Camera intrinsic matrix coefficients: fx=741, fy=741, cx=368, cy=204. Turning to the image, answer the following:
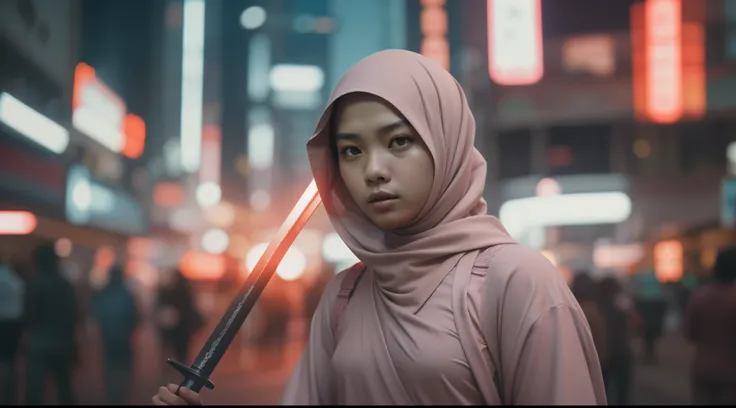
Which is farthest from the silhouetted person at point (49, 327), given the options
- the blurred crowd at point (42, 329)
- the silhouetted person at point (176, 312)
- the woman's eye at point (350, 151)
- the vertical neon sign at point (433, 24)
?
the woman's eye at point (350, 151)

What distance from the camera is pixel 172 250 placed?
253 inches

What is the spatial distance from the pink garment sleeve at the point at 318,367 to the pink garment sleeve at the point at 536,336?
1.22 ft

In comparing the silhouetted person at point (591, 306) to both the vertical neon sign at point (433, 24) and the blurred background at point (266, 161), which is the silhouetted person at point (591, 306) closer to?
the blurred background at point (266, 161)

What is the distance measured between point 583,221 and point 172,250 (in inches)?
164

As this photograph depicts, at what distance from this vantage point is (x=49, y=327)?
4.48 m

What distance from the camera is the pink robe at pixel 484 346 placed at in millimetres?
1093

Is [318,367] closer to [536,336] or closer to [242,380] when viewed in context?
[536,336]

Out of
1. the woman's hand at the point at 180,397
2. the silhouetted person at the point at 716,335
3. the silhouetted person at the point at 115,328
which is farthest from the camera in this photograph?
the silhouetted person at the point at 115,328

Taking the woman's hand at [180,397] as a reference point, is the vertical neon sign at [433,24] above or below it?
above

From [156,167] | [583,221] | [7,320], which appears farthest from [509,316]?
[583,221]

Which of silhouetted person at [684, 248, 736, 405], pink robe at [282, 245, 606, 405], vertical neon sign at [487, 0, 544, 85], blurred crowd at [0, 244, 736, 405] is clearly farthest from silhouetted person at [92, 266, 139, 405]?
pink robe at [282, 245, 606, 405]

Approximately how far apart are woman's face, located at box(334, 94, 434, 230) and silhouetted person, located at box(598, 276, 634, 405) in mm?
3872

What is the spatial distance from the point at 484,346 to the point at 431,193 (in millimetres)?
263

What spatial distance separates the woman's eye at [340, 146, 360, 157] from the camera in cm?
128
